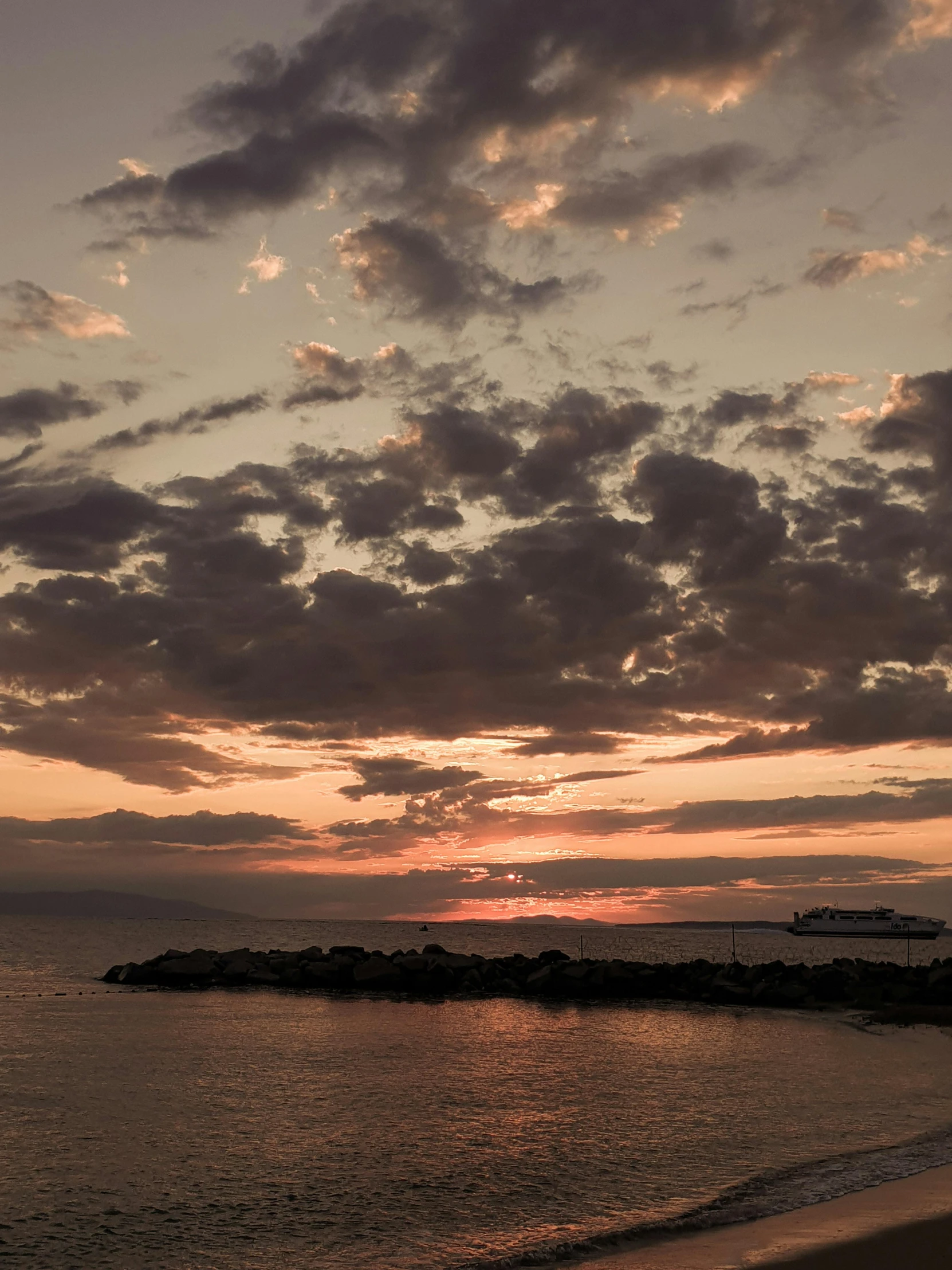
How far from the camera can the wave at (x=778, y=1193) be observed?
13.6m

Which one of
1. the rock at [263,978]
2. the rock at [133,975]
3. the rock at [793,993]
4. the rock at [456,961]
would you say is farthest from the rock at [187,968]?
the rock at [793,993]

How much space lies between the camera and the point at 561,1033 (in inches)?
1610

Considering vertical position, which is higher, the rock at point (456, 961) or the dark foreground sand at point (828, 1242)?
the dark foreground sand at point (828, 1242)

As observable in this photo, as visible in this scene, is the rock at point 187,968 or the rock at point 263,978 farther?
the rock at point 187,968

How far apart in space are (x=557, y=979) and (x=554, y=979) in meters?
0.22

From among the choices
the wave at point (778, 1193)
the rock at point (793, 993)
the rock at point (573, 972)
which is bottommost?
the rock at point (793, 993)

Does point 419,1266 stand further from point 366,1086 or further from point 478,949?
point 478,949

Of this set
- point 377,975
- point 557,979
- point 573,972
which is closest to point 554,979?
point 557,979

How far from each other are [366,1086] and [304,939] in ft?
483

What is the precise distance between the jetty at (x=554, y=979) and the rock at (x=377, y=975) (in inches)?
2.1

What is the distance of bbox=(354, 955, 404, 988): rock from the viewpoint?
63.0 metres

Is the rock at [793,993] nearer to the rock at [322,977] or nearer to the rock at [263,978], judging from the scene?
the rock at [322,977]

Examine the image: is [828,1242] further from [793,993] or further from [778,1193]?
[793,993]

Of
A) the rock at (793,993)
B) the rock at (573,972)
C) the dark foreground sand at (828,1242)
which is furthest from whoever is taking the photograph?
the rock at (573,972)
